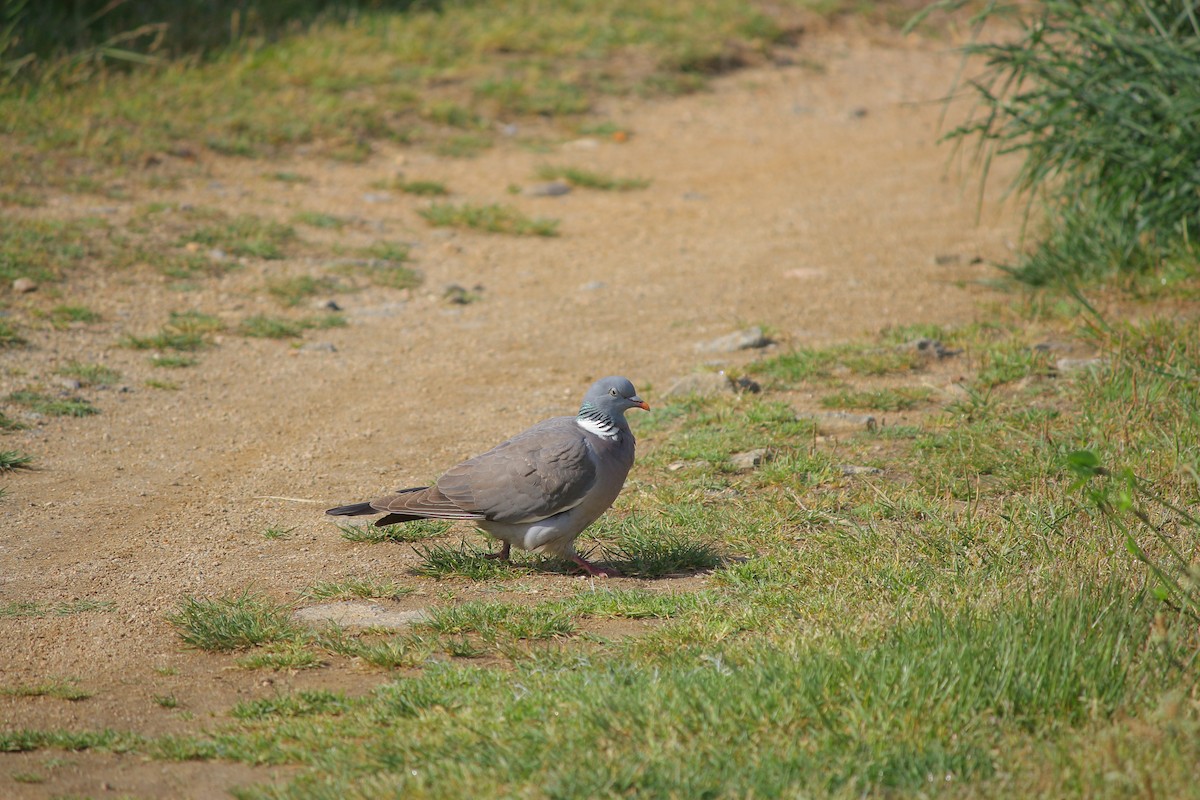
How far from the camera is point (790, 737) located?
3.10 m

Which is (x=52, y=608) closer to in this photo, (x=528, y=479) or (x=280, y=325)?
(x=528, y=479)

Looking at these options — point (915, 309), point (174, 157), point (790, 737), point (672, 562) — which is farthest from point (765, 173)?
point (790, 737)

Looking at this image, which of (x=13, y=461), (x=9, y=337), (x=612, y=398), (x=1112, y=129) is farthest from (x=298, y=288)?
(x=1112, y=129)

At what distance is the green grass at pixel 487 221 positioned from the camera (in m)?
9.23

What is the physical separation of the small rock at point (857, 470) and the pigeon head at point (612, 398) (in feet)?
3.71

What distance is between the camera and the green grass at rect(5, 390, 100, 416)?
5.98m

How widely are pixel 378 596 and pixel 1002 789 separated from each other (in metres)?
2.30

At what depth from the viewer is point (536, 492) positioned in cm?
429

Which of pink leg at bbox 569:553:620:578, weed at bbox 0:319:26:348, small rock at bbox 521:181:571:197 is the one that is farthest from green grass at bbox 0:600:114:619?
small rock at bbox 521:181:571:197

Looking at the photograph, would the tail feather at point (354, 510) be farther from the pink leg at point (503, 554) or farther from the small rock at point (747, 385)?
the small rock at point (747, 385)

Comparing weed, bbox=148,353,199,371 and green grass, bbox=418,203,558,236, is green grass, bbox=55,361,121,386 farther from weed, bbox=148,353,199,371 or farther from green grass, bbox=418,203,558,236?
green grass, bbox=418,203,558,236

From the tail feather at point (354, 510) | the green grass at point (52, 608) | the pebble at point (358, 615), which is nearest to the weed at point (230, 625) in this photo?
the pebble at point (358, 615)

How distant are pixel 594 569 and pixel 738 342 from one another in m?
2.79

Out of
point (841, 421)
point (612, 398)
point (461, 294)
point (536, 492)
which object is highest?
point (612, 398)
